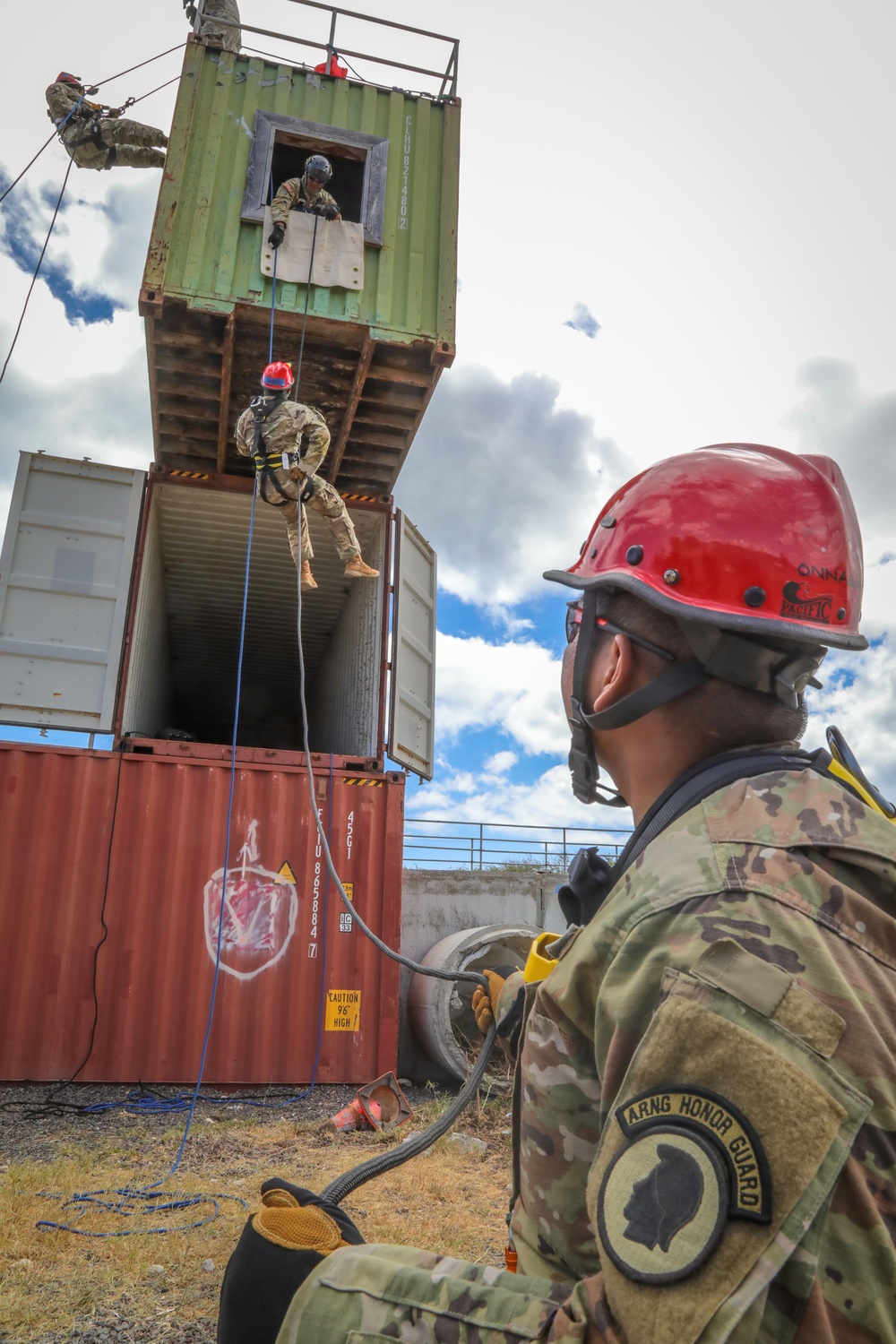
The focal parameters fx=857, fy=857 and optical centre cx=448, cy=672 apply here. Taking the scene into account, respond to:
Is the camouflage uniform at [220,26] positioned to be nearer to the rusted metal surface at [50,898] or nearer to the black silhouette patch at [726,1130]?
the rusted metal surface at [50,898]

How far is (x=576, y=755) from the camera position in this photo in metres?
1.54

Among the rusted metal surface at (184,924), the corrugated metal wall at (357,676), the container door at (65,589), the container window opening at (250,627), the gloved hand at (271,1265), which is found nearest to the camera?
the gloved hand at (271,1265)

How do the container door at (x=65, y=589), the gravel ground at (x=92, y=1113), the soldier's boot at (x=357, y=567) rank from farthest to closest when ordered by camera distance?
the soldier's boot at (x=357, y=567) → the container door at (x=65, y=589) → the gravel ground at (x=92, y=1113)

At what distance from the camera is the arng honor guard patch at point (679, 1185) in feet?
2.51

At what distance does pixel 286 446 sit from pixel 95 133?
497cm

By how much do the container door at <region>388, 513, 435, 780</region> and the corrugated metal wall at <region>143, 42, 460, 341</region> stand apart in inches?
81.3

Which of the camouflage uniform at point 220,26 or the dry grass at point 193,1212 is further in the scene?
the camouflage uniform at point 220,26

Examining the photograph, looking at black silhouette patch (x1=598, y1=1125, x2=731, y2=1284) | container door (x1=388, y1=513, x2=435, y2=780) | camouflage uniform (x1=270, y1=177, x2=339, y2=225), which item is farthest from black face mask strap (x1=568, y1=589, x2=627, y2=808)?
camouflage uniform (x1=270, y1=177, x2=339, y2=225)

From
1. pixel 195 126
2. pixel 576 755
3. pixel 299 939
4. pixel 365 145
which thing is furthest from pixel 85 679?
pixel 576 755

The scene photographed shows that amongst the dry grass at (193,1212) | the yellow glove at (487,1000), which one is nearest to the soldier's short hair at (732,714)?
the yellow glove at (487,1000)

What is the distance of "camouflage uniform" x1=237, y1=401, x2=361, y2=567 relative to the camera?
22.2 feet

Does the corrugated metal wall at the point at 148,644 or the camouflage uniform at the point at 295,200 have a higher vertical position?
the camouflage uniform at the point at 295,200

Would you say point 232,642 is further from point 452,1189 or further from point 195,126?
point 452,1189

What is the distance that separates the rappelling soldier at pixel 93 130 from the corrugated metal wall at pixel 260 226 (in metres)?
1.56
